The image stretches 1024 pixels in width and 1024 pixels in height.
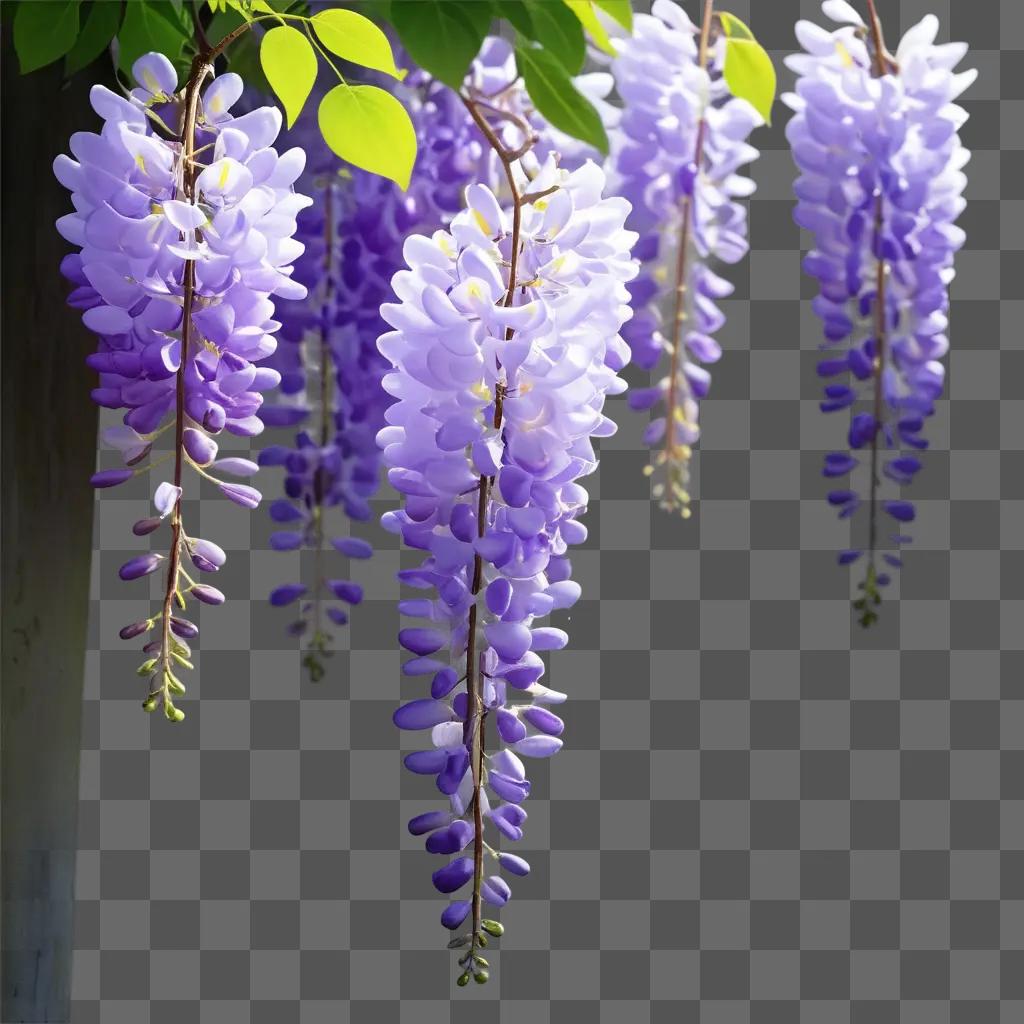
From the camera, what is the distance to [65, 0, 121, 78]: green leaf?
53.8 inches

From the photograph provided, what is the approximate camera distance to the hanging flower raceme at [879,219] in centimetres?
162

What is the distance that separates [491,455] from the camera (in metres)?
1.08

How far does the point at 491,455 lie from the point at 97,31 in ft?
2.03

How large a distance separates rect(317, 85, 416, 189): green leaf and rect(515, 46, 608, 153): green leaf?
256mm

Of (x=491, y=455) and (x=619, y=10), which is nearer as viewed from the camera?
(x=491, y=455)

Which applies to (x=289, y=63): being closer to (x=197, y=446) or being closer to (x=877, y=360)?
(x=197, y=446)

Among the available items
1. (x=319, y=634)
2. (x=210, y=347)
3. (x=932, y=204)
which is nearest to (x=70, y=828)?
(x=319, y=634)

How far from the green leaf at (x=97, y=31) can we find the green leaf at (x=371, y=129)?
33 cm

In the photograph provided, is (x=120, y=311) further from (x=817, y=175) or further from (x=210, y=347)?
(x=817, y=175)

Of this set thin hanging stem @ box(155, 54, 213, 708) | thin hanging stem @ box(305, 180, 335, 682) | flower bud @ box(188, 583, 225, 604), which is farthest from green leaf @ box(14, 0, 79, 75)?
flower bud @ box(188, 583, 225, 604)

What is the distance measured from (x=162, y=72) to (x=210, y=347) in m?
0.22

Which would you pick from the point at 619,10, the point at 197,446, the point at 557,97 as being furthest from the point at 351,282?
the point at 197,446

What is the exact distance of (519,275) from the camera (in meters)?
1.12

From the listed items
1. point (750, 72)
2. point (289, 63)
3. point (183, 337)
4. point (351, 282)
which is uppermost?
point (750, 72)
